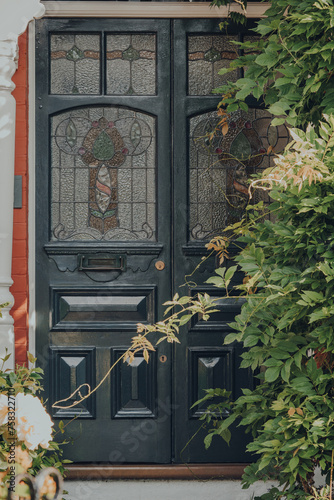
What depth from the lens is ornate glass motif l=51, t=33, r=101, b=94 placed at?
4.54m

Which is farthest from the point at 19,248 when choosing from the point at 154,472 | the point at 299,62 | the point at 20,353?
the point at 299,62

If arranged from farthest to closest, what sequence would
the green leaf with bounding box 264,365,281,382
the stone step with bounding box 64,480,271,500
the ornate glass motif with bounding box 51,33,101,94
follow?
the ornate glass motif with bounding box 51,33,101,94 < the stone step with bounding box 64,480,271,500 < the green leaf with bounding box 264,365,281,382

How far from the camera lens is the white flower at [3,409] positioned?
3.18 metres

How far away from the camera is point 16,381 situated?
354 centimetres

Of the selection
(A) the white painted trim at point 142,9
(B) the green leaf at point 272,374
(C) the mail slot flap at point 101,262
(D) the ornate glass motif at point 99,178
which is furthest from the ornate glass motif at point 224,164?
(B) the green leaf at point 272,374

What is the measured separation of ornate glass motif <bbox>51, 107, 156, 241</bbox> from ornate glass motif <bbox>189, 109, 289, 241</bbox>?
12.5 inches

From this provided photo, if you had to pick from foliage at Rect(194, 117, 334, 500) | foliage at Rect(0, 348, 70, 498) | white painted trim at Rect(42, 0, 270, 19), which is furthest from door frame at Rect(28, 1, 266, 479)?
foliage at Rect(194, 117, 334, 500)

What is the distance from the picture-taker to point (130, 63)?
4562mm

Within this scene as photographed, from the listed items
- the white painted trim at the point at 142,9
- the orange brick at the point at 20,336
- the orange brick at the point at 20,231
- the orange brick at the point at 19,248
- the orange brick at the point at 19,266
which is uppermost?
the white painted trim at the point at 142,9

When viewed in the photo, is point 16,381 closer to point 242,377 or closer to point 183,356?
point 183,356

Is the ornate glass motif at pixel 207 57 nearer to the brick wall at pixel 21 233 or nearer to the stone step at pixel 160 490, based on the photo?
the brick wall at pixel 21 233

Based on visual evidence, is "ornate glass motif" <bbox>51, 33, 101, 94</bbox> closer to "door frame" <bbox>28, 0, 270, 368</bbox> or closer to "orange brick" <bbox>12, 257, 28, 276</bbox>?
"door frame" <bbox>28, 0, 270, 368</bbox>

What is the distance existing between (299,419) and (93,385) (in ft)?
5.58

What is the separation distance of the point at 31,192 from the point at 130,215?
2.11 ft
